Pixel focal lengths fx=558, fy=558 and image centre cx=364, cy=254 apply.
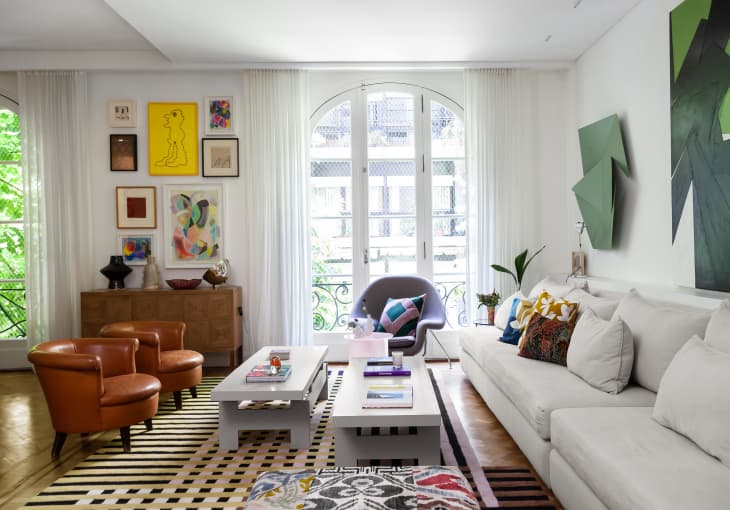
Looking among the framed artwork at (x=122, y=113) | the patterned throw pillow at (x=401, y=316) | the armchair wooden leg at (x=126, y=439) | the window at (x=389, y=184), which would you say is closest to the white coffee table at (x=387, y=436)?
the armchair wooden leg at (x=126, y=439)

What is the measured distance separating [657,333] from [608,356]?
0.84ft

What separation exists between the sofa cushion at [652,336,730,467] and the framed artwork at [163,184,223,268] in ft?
14.3

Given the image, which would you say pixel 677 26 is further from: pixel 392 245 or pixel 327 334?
pixel 327 334

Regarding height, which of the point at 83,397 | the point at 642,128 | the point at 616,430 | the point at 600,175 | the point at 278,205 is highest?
the point at 642,128

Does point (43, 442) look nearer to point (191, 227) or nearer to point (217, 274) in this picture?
point (217, 274)

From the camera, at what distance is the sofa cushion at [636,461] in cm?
167

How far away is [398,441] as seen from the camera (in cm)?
280

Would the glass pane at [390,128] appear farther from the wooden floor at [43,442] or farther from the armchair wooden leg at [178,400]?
the armchair wooden leg at [178,400]

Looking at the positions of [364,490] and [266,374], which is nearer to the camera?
[364,490]

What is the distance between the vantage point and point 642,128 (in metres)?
4.12

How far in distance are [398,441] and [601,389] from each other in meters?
1.06

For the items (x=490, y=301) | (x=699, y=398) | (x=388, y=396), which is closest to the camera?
(x=699, y=398)

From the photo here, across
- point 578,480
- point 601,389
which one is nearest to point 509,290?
point 601,389

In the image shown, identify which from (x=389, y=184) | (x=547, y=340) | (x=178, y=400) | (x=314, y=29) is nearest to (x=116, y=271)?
(x=178, y=400)
